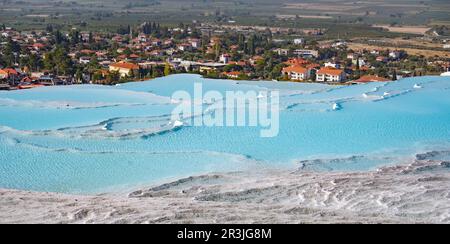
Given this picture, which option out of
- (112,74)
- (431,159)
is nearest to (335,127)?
(431,159)

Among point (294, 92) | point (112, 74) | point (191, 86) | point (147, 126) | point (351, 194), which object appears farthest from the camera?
point (112, 74)

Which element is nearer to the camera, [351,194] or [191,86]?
[351,194]

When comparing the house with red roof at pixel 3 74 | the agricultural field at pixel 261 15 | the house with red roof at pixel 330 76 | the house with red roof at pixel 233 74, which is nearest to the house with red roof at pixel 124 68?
the house with red roof at pixel 233 74

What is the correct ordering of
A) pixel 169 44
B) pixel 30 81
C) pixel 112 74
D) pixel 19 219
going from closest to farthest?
pixel 19 219
pixel 30 81
pixel 112 74
pixel 169 44

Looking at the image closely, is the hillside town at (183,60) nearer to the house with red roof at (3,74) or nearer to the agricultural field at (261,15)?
the house with red roof at (3,74)

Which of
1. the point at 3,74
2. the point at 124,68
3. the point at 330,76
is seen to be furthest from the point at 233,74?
the point at 3,74

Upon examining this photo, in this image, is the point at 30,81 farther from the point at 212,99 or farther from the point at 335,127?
the point at 335,127

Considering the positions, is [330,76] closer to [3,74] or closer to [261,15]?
[3,74]
